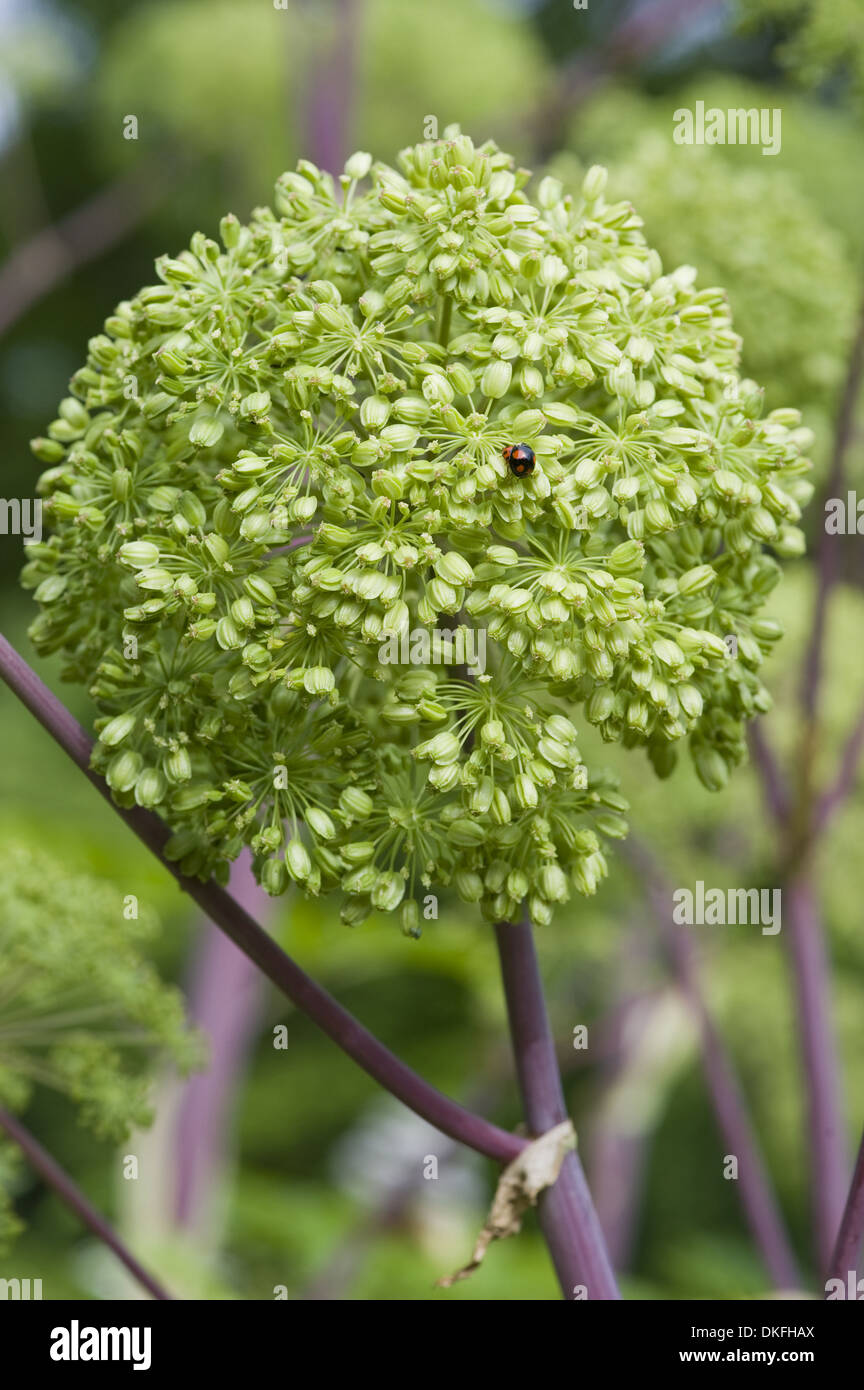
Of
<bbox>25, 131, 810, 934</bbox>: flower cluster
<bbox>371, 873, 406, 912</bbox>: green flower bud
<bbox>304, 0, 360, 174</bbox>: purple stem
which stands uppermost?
<bbox>304, 0, 360, 174</bbox>: purple stem

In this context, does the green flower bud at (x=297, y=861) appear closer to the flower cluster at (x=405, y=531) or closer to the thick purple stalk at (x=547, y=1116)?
the flower cluster at (x=405, y=531)

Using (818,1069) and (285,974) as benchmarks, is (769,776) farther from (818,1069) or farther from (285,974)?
(285,974)

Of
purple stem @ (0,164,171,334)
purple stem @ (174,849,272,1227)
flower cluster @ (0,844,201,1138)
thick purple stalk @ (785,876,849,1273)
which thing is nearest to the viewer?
flower cluster @ (0,844,201,1138)

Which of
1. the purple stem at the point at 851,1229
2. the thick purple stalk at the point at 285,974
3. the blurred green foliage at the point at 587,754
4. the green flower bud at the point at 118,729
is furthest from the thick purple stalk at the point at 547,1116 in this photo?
the blurred green foliage at the point at 587,754

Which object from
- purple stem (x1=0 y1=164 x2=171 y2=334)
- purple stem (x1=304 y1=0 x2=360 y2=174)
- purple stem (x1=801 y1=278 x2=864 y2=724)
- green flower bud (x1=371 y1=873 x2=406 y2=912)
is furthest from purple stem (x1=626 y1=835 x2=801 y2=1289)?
purple stem (x1=0 y1=164 x2=171 y2=334)

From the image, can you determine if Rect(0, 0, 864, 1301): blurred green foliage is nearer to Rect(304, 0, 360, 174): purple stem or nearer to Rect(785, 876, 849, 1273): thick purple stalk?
Rect(304, 0, 360, 174): purple stem

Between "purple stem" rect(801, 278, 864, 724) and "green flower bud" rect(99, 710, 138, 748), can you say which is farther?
"purple stem" rect(801, 278, 864, 724)

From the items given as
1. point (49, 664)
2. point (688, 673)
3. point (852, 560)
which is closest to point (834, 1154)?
point (688, 673)
